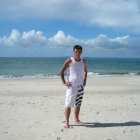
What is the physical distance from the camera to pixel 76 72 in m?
7.00

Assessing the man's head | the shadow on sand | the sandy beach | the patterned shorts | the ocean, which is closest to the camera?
the sandy beach

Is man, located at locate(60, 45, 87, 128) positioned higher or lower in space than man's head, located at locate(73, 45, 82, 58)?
lower

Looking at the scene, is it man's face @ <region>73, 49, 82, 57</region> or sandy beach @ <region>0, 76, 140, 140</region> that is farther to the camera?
man's face @ <region>73, 49, 82, 57</region>

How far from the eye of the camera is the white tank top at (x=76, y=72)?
6.97 m

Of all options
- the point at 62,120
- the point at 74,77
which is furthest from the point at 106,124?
the point at 74,77

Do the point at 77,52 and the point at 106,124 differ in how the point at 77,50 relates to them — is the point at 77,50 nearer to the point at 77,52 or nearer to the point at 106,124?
the point at 77,52

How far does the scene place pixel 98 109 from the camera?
9484 millimetres

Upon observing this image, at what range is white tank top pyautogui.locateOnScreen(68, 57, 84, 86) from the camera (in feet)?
22.9

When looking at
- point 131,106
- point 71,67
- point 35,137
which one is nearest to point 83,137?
point 35,137

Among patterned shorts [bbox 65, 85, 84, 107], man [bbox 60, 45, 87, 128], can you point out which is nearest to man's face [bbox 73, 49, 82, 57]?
man [bbox 60, 45, 87, 128]

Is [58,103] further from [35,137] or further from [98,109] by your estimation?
[35,137]

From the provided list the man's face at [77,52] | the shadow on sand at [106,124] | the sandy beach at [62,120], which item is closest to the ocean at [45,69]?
the sandy beach at [62,120]

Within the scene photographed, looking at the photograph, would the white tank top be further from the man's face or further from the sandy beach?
the sandy beach

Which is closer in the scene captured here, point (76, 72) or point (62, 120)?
point (76, 72)
